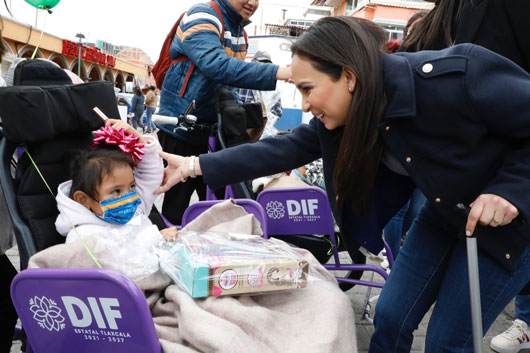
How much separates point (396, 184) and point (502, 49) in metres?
0.68

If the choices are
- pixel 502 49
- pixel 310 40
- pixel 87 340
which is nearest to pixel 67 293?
pixel 87 340

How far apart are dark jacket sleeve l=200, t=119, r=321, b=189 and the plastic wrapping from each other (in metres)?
0.31

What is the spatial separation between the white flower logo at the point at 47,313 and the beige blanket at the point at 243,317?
0.53 ft

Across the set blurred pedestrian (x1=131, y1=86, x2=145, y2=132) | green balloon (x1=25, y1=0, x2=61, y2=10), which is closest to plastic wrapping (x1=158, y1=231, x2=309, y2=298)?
green balloon (x1=25, y1=0, x2=61, y2=10)

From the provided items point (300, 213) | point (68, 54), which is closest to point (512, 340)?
point (300, 213)

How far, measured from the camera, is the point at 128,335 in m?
1.20

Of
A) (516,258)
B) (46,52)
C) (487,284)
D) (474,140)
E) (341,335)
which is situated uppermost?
(474,140)

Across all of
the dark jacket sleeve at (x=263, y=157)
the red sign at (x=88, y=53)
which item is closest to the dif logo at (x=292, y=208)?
the dark jacket sleeve at (x=263, y=157)

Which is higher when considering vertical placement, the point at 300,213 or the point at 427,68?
the point at 427,68

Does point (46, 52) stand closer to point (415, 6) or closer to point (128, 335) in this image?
point (415, 6)

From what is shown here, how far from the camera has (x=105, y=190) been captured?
1.78 metres

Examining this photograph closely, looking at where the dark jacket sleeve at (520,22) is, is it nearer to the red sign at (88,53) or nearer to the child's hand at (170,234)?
the child's hand at (170,234)

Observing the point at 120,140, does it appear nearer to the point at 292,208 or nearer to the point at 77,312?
the point at 77,312

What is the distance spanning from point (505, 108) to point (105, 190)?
1506 mm
